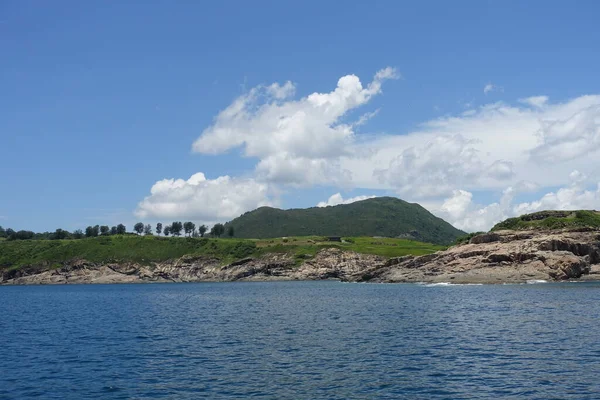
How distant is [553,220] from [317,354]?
505 ft

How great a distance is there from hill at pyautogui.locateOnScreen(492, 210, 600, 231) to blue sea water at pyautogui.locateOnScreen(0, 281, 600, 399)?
92.6 meters

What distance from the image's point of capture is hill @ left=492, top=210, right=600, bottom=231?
569 feet

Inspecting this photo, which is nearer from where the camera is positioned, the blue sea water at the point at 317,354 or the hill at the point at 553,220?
the blue sea water at the point at 317,354

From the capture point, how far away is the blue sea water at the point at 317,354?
37.4 m

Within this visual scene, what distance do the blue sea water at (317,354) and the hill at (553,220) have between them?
9257 centimetres

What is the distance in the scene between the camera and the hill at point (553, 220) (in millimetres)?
173500

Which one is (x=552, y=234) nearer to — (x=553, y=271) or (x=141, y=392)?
(x=553, y=271)

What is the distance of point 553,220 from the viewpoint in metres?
180

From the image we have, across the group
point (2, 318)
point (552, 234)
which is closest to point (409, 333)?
point (2, 318)

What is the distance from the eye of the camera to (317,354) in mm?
49969

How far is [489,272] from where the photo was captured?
151875 mm

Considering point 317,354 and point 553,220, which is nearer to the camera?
point 317,354

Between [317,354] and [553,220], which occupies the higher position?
[553,220]

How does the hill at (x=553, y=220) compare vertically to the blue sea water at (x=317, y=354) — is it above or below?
above
